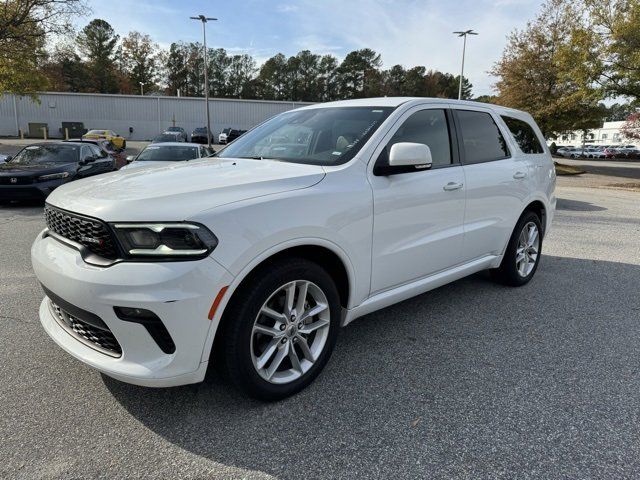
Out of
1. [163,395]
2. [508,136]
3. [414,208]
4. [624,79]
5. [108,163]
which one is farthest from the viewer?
[624,79]

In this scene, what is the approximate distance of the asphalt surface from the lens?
7.18 feet

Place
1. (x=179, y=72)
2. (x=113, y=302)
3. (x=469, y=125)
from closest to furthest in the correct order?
(x=113, y=302), (x=469, y=125), (x=179, y=72)

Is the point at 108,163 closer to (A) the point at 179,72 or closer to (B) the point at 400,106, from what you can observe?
(B) the point at 400,106

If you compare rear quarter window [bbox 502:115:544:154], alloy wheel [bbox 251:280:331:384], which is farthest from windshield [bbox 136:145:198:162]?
alloy wheel [bbox 251:280:331:384]

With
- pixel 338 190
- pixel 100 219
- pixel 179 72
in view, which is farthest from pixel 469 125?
pixel 179 72

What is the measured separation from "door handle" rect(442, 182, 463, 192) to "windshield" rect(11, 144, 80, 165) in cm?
1016

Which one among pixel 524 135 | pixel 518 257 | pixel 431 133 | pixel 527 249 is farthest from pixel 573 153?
pixel 431 133

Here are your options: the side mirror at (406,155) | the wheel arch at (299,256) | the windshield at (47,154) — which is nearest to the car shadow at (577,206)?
the side mirror at (406,155)

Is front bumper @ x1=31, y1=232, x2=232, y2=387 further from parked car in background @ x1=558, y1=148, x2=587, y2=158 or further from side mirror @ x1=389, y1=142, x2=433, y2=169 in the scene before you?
parked car in background @ x1=558, y1=148, x2=587, y2=158

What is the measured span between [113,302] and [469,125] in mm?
3303

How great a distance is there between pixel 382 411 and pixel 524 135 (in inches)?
144

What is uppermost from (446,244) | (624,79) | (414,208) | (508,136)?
(624,79)

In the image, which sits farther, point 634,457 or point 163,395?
point 163,395

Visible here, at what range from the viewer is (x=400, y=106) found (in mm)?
3422
